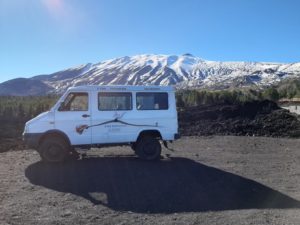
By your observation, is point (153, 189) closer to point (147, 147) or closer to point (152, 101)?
point (147, 147)

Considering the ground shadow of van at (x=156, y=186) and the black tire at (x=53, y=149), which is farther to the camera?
the black tire at (x=53, y=149)

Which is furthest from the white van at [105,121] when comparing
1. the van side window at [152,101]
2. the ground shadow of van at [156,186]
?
the ground shadow of van at [156,186]

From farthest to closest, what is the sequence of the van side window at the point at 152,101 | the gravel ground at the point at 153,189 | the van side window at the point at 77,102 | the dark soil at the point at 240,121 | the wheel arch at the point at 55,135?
the dark soil at the point at 240,121
the van side window at the point at 152,101
the van side window at the point at 77,102
the wheel arch at the point at 55,135
the gravel ground at the point at 153,189

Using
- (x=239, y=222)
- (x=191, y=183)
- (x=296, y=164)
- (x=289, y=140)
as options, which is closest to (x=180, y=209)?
(x=239, y=222)

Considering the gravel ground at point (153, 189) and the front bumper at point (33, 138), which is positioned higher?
the front bumper at point (33, 138)

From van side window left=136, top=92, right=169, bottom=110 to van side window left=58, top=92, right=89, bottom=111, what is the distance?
1.55 m

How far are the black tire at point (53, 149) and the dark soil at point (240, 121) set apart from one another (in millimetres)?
10208

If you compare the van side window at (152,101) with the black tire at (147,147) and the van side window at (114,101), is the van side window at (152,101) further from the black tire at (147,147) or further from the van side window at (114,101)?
the black tire at (147,147)

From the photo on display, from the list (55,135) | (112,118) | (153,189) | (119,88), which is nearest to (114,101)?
(119,88)

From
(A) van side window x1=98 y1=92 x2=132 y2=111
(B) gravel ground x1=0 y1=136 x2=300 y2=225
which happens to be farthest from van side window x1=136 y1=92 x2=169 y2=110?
(B) gravel ground x1=0 y1=136 x2=300 y2=225

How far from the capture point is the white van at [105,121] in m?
12.4

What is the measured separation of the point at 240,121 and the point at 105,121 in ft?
44.7

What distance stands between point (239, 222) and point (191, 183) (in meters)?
2.83

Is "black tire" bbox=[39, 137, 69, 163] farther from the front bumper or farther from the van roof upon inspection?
the van roof
